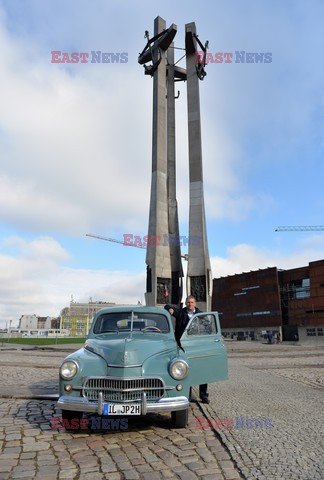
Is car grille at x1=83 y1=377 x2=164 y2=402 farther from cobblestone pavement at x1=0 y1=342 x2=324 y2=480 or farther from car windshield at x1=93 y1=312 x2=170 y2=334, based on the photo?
car windshield at x1=93 y1=312 x2=170 y2=334

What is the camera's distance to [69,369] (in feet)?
15.6

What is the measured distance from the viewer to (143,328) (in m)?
5.88

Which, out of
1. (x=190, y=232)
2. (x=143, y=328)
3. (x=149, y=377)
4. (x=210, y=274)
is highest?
(x=190, y=232)

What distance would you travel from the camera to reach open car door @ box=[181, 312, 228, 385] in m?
5.77

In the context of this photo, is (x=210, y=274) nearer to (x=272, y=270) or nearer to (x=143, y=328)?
(x=143, y=328)

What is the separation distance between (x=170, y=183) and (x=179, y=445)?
24052 millimetres

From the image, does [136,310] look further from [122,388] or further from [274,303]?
[274,303]

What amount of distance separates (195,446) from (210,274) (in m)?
19.9

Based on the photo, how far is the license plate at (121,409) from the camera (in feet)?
14.3

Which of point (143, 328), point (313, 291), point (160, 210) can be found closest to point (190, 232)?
point (160, 210)

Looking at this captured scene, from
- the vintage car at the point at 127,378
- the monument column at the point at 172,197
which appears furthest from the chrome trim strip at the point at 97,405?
the monument column at the point at 172,197

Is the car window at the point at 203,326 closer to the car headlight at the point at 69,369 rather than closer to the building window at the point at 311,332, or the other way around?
the car headlight at the point at 69,369

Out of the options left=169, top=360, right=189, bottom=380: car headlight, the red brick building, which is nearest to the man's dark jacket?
left=169, top=360, right=189, bottom=380: car headlight

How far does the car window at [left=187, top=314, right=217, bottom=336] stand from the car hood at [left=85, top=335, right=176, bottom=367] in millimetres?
773
